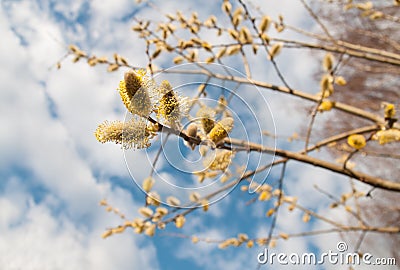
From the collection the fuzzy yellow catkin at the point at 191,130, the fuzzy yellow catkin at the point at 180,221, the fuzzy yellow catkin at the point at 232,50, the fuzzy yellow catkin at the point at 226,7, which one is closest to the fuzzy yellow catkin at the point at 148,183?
the fuzzy yellow catkin at the point at 191,130

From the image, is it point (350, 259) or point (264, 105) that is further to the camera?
point (350, 259)

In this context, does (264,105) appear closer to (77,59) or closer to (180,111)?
(180,111)

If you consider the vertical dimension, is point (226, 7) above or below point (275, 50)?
above

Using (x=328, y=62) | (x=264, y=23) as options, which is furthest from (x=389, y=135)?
(x=264, y=23)

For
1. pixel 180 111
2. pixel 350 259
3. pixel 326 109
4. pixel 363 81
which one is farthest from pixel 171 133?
pixel 363 81

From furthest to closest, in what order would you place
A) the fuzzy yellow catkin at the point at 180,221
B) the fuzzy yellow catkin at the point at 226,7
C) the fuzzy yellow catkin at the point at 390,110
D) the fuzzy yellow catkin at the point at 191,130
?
the fuzzy yellow catkin at the point at 226,7
the fuzzy yellow catkin at the point at 180,221
the fuzzy yellow catkin at the point at 390,110
the fuzzy yellow catkin at the point at 191,130

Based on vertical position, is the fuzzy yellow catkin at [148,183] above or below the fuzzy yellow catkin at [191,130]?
below

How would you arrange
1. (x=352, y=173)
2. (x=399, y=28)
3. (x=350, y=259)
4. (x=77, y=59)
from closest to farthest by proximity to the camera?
(x=352, y=173)
(x=350, y=259)
(x=77, y=59)
(x=399, y=28)

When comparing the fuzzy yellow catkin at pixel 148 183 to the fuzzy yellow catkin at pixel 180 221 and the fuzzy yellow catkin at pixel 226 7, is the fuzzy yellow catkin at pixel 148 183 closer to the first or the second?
the fuzzy yellow catkin at pixel 180 221

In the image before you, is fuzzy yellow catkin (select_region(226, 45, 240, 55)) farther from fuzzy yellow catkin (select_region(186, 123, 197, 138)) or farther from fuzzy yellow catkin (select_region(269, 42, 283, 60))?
fuzzy yellow catkin (select_region(186, 123, 197, 138))

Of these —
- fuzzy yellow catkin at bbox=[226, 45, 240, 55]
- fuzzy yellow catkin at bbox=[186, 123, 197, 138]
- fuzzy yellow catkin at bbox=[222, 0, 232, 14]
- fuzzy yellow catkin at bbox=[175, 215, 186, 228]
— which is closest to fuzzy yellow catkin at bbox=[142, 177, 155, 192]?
fuzzy yellow catkin at bbox=[186, 123, 197, 138]

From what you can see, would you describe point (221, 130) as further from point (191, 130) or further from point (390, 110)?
point (390, 110)
